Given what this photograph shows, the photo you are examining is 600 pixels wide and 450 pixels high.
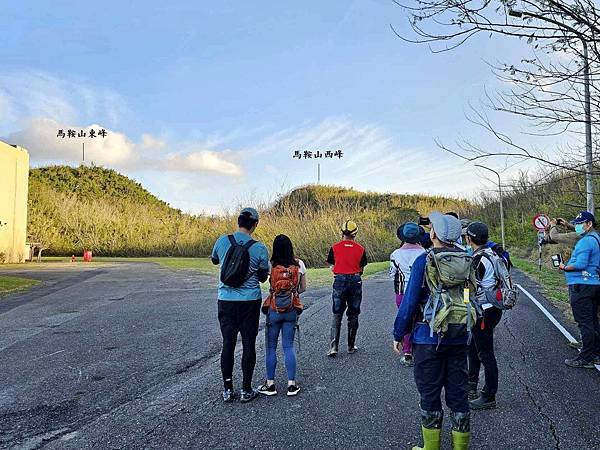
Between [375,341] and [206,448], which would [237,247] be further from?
[375,341]

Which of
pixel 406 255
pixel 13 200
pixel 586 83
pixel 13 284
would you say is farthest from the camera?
pixel 13 200

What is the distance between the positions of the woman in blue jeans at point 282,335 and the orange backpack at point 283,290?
0.15 ft

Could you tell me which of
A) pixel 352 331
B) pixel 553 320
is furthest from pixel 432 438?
pixel 553 320

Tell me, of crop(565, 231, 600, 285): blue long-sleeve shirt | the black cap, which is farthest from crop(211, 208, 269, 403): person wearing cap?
crop(565, 231, 600, 285): blue long-sleeve shirt

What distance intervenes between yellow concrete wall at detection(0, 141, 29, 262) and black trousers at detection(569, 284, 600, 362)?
95.7 feet

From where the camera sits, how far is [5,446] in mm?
4422

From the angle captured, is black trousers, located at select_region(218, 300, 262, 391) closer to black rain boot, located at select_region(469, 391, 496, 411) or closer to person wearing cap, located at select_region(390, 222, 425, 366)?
person wearing cap, located at select_region(390, 222, 425, 366)

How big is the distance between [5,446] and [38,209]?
4504 cm

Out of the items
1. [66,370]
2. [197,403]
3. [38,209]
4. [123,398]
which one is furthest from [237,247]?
[38,209]

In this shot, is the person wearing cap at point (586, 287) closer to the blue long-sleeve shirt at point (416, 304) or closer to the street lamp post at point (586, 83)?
the street lamp post at point (586, 83)

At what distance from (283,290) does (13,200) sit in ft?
95.2

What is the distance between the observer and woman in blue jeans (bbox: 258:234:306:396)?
231 inches

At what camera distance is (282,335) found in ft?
19.7

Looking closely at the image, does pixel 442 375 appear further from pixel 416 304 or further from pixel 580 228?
pixel 580 228
